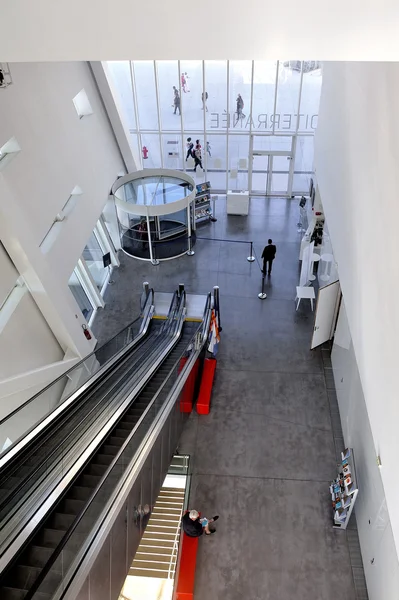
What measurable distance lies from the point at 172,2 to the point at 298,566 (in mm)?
8354

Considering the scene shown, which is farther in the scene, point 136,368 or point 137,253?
point 137,253

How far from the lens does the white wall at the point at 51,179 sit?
9.37 metres

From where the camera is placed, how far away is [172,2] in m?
4.39

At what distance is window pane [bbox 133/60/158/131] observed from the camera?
715 inches

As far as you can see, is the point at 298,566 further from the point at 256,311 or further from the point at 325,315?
the point at 256,311

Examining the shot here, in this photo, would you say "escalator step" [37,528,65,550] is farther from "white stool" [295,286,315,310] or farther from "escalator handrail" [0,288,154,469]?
"white stool" [295,286,315,310]

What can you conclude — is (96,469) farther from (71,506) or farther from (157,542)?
(157,542)

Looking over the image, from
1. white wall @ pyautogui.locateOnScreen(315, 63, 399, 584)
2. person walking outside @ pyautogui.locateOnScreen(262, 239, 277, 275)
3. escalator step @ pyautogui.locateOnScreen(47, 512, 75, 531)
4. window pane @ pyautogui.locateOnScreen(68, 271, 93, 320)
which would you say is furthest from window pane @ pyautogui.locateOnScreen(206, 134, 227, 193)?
escalator step @ pyautogui.locateOnScreen(47, 512, 75, 531)

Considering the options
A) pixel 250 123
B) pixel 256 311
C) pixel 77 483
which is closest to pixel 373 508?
pixel 77 483

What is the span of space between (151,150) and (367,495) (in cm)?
1611

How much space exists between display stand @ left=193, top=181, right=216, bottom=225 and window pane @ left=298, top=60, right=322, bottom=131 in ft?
14.7

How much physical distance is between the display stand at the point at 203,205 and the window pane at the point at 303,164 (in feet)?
12.9

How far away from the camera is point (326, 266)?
1222cm

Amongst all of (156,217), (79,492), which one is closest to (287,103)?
(156,217)
